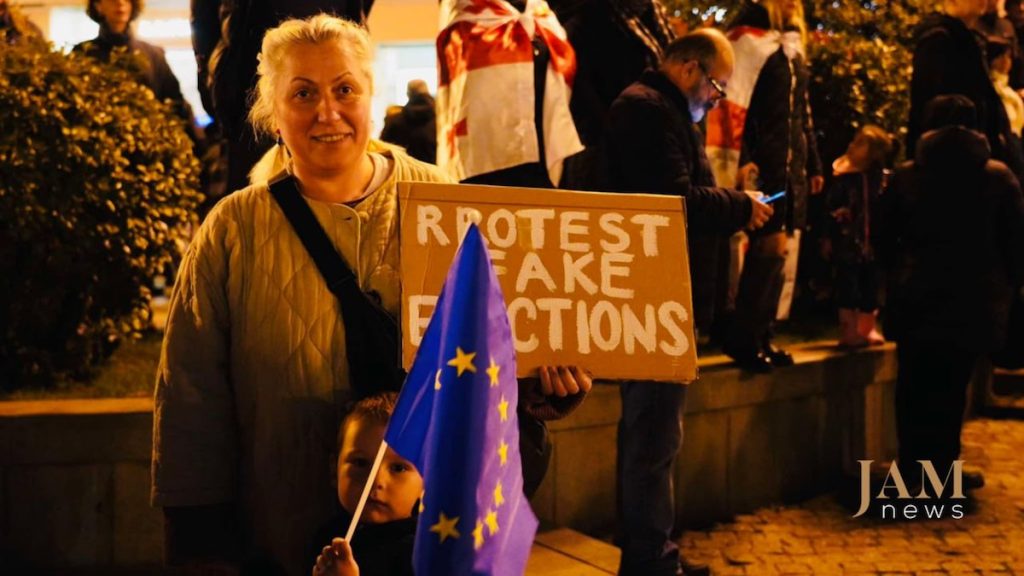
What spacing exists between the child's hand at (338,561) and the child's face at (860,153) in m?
6.46

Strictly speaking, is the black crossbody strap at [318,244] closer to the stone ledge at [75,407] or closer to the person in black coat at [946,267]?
the stone ledge at [75,407]

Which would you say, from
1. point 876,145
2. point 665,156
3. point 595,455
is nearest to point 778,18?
point 876,145

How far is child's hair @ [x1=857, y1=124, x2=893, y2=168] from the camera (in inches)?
331

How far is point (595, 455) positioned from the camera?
649cm

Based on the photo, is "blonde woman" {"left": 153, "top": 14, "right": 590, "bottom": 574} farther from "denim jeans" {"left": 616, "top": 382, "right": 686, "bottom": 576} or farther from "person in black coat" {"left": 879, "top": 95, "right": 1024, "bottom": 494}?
"person in black coat" {"left": 879, "top": 95, "right": 1024, "bottom": 494}

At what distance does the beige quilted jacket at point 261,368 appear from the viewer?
119 inches

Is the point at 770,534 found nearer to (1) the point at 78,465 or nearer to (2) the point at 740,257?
(2) the point at 740,257

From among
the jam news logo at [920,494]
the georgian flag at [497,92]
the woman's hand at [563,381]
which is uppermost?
the georgian flag at [497,92]

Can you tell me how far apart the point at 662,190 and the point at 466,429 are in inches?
121

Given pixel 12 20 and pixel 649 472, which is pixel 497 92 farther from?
pixel 12 20

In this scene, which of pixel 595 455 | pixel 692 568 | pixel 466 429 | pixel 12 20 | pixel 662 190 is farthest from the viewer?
pixel 12 20

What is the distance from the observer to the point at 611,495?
6625 mm

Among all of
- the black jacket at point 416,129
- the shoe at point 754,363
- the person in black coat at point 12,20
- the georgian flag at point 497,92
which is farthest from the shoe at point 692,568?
the person in black coat at point 12,20

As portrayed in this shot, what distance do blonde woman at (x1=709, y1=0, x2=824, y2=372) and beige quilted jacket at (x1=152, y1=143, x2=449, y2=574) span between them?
14.1 feet
